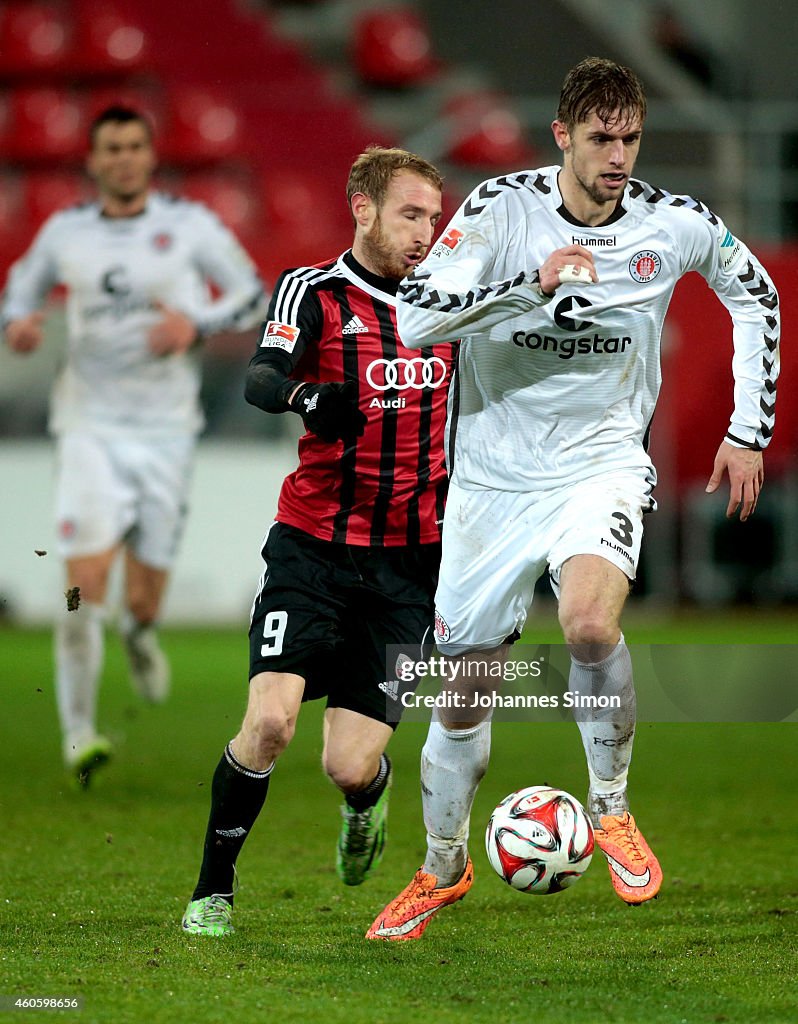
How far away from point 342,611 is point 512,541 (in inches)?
23.6

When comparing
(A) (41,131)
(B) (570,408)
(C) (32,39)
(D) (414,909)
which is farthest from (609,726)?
(C) (32,39)

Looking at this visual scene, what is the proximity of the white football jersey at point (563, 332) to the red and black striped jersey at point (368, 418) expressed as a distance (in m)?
0.26

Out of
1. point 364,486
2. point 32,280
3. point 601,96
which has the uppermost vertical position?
point 32,280

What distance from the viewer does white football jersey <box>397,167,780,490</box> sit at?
173 inches

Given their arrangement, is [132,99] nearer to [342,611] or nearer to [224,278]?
[224,278]

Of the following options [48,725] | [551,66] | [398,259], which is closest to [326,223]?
[551,66]

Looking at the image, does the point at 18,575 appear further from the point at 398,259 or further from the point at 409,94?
the point at 398,259

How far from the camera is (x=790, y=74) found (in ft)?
41.2

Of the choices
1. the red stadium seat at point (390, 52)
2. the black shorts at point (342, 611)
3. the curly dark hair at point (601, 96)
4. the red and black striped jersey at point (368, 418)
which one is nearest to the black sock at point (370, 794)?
the black shorts at point (342, 611)

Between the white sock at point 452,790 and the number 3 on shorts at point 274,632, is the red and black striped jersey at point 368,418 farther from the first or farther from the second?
the white sock at point 452,790

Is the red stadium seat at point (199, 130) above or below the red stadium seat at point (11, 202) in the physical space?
above

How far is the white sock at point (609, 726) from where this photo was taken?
4.23 m

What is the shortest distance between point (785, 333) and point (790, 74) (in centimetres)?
689

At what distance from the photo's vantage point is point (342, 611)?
472 centimetres
